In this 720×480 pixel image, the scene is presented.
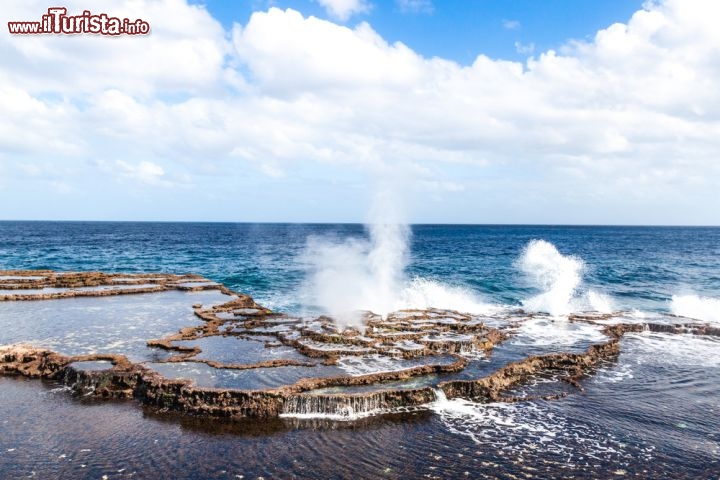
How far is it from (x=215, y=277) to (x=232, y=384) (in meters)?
40.1

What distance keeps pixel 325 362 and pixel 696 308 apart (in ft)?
116

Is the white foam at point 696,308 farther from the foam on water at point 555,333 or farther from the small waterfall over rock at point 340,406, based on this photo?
the small waterfall over rock at point 340,406

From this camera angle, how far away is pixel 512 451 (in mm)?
13250

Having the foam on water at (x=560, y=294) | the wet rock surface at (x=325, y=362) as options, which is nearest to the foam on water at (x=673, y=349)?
the wet rock surface at (x=325, y=362)

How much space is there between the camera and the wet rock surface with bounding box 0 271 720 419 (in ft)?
51.3

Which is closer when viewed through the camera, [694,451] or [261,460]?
[261,460]

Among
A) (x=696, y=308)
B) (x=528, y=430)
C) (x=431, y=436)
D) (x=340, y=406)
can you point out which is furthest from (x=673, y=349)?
(x=340, y=406)

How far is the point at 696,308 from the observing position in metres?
38.5

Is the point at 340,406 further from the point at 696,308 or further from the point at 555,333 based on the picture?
the point at 696,308

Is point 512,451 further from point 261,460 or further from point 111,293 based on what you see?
point 111,293

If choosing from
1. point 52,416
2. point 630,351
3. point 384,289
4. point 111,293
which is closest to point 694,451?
point 630,351

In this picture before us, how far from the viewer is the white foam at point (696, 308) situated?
121 feet

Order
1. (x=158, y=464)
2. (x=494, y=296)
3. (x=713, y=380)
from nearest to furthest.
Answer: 1. (x=158, y=464)
2. (x=713, y=380)
3. (x=494, y=296)

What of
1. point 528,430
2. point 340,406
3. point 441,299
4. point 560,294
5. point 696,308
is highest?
point 560,294
